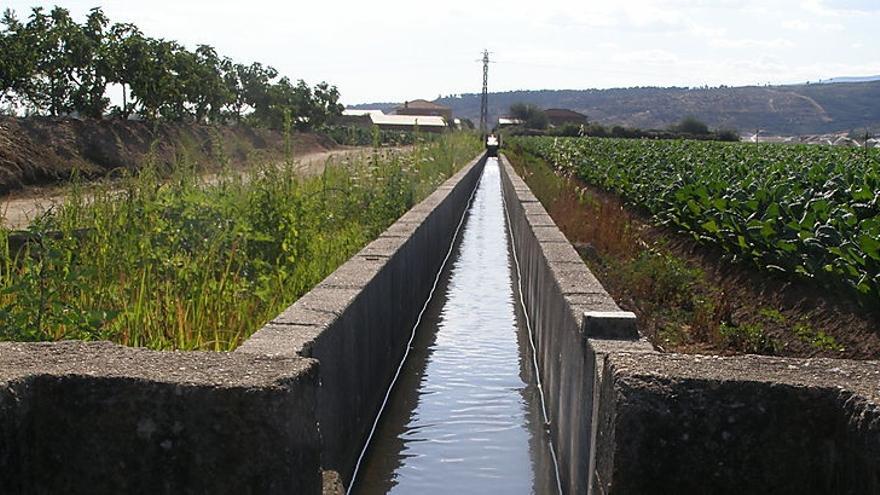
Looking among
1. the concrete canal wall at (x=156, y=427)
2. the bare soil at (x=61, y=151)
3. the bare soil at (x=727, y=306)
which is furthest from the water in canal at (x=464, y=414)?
the bare soil at (x=61, y=151)

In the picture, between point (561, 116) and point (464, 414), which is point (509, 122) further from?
point (464, 414)

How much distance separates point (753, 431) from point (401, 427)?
329 centimetres

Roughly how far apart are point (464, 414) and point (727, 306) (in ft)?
8.64

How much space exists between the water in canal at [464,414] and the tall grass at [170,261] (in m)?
1.07

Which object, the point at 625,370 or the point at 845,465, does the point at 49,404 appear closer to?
the point at 625,370

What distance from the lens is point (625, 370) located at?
3262 millimetres

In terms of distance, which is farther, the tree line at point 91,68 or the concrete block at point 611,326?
the tree line at point 91,68

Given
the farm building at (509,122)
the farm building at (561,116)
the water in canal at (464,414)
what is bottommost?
the water in canal at (464,414)

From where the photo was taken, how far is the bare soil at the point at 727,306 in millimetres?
6895

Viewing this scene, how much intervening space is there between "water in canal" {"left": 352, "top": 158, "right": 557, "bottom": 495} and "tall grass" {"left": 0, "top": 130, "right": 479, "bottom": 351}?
1066mm

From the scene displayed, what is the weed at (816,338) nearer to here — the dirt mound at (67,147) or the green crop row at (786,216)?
the green crop row at (786,216)

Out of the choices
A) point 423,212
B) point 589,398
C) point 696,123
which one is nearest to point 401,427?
point 589,398

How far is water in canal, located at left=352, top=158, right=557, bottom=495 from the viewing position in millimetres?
5293

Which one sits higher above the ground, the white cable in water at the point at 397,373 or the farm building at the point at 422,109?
the farm building at the point at 422,109
